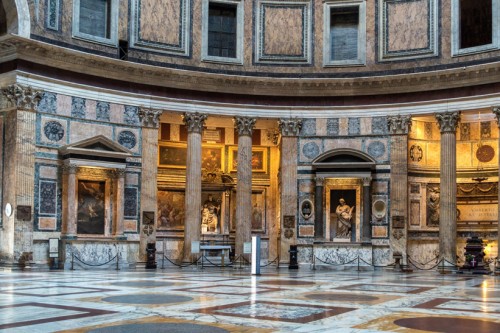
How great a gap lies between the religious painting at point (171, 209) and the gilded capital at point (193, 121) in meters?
4.83

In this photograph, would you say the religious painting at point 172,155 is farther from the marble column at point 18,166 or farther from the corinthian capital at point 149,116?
the marble column at point 18,166

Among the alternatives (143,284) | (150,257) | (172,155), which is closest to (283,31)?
(172,155)

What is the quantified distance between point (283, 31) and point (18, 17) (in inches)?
552

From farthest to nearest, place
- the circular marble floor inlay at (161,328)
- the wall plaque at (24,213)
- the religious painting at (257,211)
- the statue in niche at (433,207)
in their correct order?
the religious painting at (257,211), the statue in niche at (433,207), the wall plaque at (24,213), the circular marble floor inlay at (161,328)

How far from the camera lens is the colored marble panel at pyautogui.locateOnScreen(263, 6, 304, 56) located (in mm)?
37719

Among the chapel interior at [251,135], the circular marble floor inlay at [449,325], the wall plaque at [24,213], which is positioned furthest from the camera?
the chapel interior at [251,135]

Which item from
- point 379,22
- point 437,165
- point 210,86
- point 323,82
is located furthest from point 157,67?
point 437,165

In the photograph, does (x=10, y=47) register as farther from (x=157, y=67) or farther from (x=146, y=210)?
(x=146, y=210)

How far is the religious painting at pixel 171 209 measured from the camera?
128ft

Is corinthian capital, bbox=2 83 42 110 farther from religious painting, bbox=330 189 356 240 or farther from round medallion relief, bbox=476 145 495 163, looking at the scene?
round medallion relief, bbox=476 145 495 163

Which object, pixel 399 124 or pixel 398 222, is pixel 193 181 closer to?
pixel 398 222

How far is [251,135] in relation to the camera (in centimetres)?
3741

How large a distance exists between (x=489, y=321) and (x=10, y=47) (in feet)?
82.1

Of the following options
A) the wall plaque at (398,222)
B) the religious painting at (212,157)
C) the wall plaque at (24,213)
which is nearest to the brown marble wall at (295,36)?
the religious painting at (212,157)
